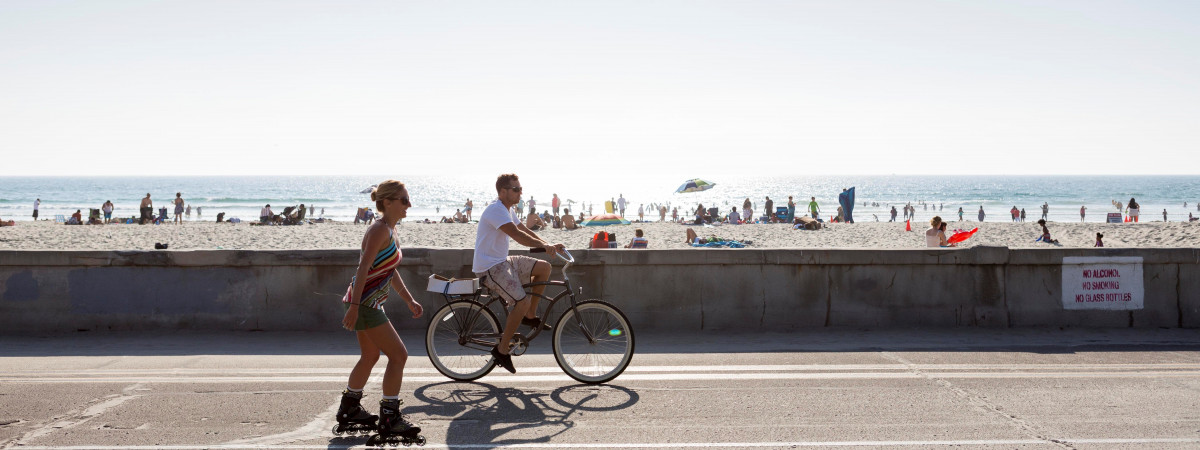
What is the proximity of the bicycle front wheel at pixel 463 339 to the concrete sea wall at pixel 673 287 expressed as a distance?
7.63ft

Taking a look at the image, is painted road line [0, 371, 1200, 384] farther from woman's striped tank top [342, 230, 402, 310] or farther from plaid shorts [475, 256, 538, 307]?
woman's striped tank top [342, 230, 402, 310]

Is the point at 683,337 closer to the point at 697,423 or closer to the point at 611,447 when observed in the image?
the point at 697,423

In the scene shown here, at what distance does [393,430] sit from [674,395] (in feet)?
6.20

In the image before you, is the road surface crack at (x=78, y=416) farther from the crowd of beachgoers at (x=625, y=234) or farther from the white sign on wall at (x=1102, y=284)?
the crowd of beachgoers at (x=625, y=234)

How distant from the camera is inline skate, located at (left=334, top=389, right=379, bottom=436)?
4.74 meters

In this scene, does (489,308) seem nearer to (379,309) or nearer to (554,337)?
(554,337)

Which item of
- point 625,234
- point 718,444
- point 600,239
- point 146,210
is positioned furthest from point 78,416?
point 146,210

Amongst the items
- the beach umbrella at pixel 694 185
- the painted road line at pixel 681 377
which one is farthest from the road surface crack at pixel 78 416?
the beach umbrella at pixel 694 185

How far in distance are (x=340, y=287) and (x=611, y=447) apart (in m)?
4.81

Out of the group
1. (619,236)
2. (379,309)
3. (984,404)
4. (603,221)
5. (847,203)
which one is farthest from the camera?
(847,203)

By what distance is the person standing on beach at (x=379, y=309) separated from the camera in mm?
4566

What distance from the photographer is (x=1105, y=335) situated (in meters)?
8.09

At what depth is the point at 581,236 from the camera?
33.9m

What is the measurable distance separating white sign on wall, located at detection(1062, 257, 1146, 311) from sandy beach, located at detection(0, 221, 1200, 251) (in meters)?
18.2
